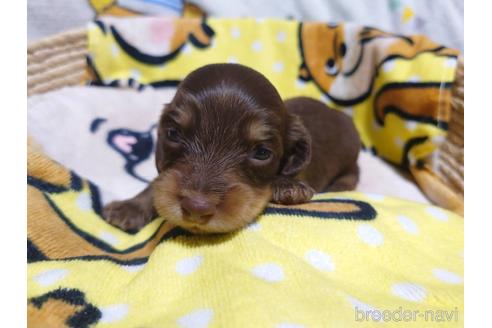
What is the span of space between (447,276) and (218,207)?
0.99 metres

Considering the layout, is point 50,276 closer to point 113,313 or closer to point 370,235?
point 113,313

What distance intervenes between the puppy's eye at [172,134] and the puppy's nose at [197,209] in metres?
0.37

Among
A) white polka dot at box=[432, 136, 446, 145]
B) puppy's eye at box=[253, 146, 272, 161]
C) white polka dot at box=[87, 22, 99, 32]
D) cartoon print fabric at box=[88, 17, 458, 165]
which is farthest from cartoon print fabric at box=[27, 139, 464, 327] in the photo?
white polka dot at box=[87, 22, 99, 32]

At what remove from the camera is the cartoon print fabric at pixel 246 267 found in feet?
4.69

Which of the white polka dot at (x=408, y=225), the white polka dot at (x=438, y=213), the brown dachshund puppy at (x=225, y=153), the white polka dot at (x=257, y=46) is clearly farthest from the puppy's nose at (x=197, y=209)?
the white polka dot at (x=257, y=46)

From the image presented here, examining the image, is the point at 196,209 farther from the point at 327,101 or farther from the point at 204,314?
the point at 327,101

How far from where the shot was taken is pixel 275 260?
1.63 metres

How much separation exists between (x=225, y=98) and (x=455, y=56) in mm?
1813

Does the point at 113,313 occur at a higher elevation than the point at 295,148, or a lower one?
lower

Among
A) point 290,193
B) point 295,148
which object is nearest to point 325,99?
point 295,148

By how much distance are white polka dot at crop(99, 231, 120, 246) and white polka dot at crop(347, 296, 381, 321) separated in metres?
1.12

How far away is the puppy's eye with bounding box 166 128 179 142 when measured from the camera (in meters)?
1.92

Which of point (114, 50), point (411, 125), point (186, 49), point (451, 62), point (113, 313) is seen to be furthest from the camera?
point (186, 49)

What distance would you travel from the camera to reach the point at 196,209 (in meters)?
1.61
